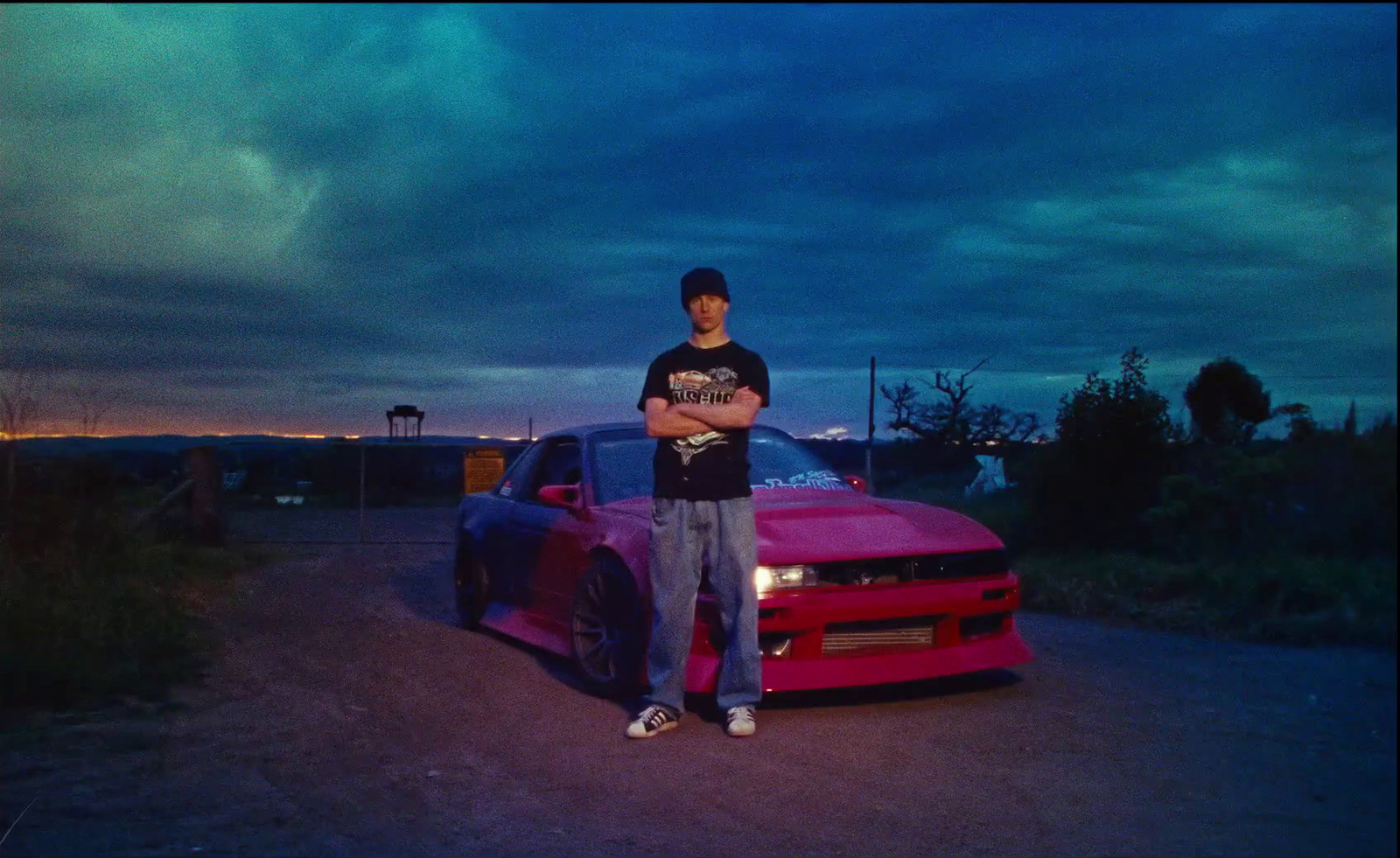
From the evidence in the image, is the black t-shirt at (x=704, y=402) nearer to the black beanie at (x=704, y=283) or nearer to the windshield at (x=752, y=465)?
the black beanie at (x=704, y=283)

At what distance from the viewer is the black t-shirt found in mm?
5328

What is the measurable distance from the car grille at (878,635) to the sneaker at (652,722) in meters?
0.78

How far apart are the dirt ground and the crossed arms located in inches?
53.4

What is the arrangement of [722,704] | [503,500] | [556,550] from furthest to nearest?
[503,500] → [556,550] → [722,704]

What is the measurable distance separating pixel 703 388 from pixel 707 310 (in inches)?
13.9

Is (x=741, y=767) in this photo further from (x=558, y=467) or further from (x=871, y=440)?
(x=871, y=440)

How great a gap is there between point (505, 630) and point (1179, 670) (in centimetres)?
397

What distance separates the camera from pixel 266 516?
20.7m

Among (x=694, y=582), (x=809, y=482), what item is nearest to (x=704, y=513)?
(x=694, y=582)

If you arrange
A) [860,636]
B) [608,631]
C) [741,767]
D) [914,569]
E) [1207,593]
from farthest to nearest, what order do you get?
[1207,593] < [608,631] < [914,569] < [860,636] < [741,767]

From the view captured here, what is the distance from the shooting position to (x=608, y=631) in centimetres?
610

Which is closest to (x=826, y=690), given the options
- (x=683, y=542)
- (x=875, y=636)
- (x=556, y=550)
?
(x=875, y=636)

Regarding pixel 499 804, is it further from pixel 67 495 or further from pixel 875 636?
pixel 67 495

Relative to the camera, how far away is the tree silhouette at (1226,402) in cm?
397
